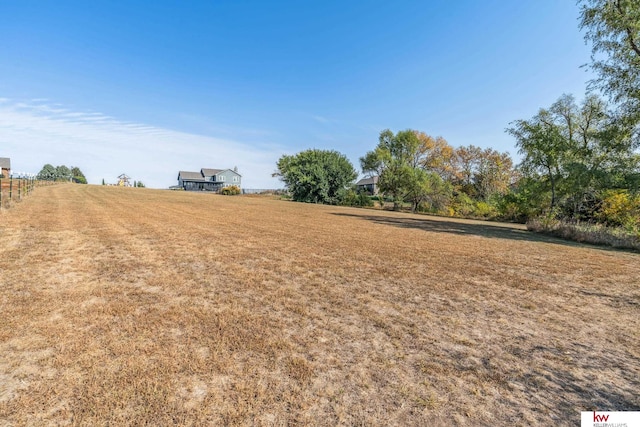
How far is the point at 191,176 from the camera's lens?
3327 inches

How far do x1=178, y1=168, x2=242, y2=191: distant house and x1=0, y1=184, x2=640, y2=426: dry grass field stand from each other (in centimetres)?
7889

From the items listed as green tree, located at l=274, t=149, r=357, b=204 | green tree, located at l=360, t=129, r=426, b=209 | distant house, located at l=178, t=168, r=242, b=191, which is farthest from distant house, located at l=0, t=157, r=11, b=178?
green tree, located at l=360, t=129, r=426, b=209

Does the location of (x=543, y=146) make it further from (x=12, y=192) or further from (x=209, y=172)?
(x=209, y=172)

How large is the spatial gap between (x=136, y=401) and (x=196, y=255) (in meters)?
4.95

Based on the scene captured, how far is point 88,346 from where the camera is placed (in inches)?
111

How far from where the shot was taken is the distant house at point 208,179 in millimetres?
81250

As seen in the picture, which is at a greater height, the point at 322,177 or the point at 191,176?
the point at 191,176

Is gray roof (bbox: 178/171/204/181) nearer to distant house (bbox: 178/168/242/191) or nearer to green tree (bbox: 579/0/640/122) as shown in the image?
distant house (bbox: 178/168/242/191)

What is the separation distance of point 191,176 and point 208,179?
5877mm

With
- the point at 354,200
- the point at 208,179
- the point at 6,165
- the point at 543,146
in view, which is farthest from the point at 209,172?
the point at 543,146

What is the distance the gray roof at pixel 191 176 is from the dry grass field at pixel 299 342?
83099mm

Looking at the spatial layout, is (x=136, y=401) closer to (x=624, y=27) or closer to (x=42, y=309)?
(x=42, y=309)

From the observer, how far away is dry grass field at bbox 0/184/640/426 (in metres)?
2.18

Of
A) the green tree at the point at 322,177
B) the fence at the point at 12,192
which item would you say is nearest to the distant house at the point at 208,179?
the green tree at the point at 322,177
